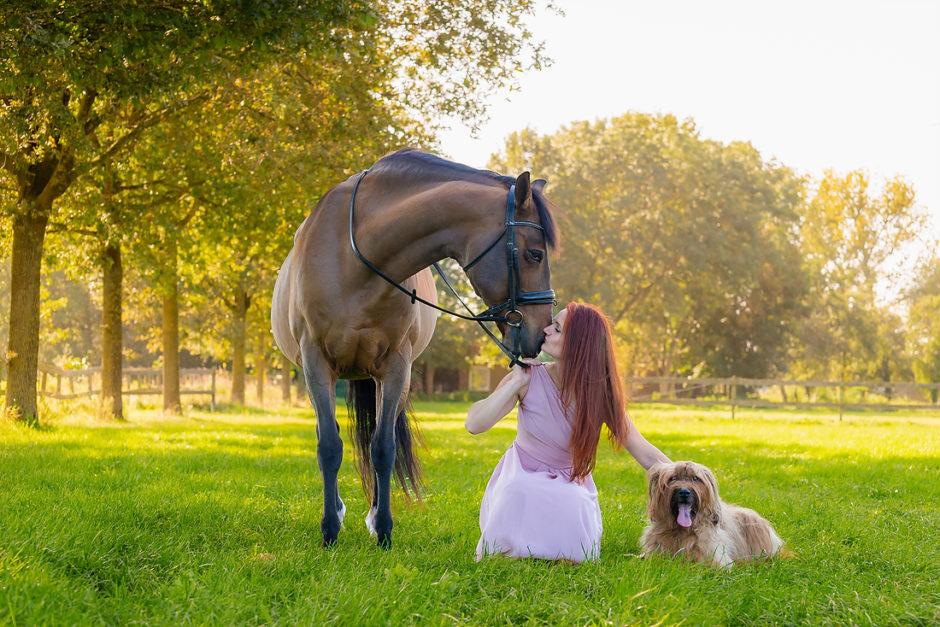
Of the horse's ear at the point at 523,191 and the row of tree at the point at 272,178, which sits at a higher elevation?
the row of tree at the point at 272,178

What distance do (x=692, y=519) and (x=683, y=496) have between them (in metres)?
0.19

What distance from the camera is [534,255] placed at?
4363 mm

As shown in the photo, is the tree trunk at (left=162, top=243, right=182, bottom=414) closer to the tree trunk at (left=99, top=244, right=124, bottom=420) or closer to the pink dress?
the tree trunk at (left=99, top=244, right=124, bottom=420)

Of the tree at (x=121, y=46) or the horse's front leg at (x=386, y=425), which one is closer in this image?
the horse's front leg at (x=386, y=425)

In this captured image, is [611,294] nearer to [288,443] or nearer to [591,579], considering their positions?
[288,443]

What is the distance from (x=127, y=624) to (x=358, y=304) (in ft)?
8.23

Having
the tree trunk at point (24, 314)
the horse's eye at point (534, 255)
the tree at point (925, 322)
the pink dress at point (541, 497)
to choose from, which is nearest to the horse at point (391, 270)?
the horse's eye at point (534, 255)

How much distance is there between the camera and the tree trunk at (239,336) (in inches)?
1032

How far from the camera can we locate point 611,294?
3684cm

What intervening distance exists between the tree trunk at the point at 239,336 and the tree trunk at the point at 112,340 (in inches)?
308

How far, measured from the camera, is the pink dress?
4371mm

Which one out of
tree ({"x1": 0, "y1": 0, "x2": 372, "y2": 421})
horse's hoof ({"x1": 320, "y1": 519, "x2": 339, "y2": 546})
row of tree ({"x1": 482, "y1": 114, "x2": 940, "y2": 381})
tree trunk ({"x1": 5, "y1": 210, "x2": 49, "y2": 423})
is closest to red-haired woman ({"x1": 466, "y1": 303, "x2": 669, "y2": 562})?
horse's hoof ({"x1": 320, "y1": 519, "x2": 339, "y2": 546})

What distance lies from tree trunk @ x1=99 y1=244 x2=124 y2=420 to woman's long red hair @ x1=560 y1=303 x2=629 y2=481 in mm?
14965

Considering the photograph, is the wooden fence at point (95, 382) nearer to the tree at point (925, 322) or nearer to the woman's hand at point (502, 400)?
the woman's hand at point (502, 400)
